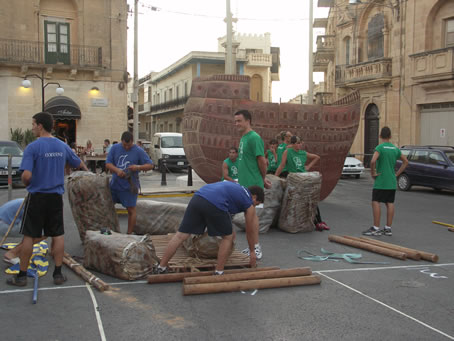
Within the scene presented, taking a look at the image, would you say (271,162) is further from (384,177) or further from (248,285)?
(248,285)

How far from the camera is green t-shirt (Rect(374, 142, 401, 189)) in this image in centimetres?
769

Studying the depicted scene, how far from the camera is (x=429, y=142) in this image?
75.5 feet

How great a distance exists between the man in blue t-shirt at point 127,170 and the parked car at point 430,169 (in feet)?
36.5

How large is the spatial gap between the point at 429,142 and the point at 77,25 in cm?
1928

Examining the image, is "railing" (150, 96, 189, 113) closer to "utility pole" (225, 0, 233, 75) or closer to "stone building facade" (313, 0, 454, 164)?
"stone building facade" (313, 0, 454, 164)

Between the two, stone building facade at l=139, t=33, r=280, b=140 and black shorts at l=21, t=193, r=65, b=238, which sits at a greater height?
stone building facade at l=139, t=33, r=280, b=140

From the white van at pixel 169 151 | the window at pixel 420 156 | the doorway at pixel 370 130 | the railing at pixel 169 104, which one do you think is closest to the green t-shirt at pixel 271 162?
the window at pixel 420 156

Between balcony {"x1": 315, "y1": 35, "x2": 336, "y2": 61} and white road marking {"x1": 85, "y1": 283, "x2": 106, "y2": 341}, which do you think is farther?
balcony {"x1": 315, "y1": 35, "x2": 336, "y2": 61}

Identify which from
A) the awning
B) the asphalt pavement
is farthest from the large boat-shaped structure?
the awning

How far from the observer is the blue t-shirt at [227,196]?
4.78 metres

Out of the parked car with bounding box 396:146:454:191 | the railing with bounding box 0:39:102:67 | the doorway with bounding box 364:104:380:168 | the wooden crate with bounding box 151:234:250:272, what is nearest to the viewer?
the wooden crate with bounding box 151:234:250:272

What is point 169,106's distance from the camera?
50750mm

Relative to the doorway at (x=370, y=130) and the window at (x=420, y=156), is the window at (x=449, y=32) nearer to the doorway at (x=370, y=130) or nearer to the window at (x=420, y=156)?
the doorway at (x=370, y=130)

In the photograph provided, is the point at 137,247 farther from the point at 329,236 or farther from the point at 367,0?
the point at 367,0
